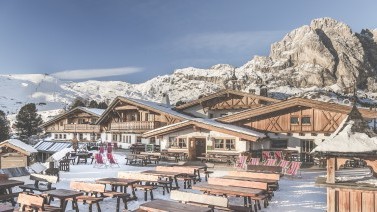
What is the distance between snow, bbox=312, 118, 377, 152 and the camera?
826cm

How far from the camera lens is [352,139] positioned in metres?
8.53

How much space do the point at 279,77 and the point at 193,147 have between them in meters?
117

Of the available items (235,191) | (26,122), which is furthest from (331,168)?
(26,122)

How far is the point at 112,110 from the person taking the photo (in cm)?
4347

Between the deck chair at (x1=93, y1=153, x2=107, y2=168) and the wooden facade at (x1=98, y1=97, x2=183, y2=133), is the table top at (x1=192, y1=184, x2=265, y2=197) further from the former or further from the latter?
the wooden facade at (x1=98, y1=97, x2=183, y2=133)

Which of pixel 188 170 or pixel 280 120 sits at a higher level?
pixel 280 120

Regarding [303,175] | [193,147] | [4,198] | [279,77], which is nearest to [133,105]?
[193,147]

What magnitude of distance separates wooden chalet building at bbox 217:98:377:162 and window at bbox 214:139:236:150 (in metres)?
1.53

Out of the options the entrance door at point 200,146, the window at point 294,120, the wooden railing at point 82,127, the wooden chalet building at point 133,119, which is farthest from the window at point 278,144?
the wooden railing at point 82,127

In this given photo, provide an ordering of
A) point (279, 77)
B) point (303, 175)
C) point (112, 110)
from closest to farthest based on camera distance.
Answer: point (303, 175) < point (112, 110) < point (279, 77)

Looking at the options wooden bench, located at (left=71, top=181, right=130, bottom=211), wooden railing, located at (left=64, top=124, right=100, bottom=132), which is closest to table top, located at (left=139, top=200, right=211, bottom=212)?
wooden bench, located at (left=71, top=181, right=130, bottom=211)

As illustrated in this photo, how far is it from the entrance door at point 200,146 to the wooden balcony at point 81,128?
27687 millimetres

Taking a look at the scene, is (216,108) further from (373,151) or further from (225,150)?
(373,151)

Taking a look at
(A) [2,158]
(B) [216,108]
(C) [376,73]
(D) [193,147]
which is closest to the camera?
(A) [2,158]
